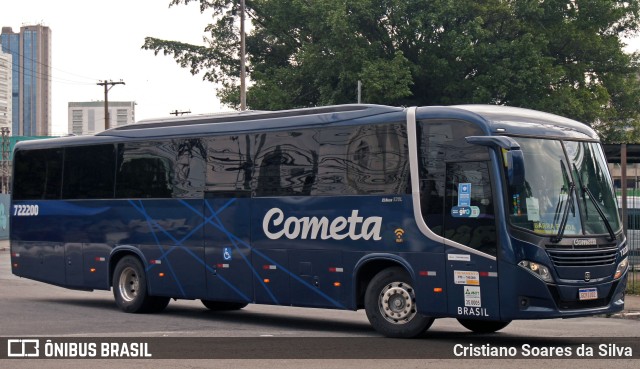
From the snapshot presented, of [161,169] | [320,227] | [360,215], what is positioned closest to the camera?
[360,215]

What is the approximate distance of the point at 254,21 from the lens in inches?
1998

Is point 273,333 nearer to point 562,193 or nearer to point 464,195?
point 464,195

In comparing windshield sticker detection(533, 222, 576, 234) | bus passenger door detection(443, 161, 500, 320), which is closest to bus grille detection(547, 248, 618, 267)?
windshield sticker detection(533, 222, 576, 234)

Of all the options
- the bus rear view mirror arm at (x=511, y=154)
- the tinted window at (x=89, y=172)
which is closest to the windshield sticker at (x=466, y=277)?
the bus rear view mirror arm at (x=511, y=154)

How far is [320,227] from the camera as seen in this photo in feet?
51.1

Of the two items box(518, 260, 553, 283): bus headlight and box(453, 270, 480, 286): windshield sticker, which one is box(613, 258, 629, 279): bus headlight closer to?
box(518, 260, 553, 283): bus headlight

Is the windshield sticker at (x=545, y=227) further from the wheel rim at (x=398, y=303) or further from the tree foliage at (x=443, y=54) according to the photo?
the tree foliage at (x=443, y=54)

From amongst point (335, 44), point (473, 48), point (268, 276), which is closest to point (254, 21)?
point (335, 44)

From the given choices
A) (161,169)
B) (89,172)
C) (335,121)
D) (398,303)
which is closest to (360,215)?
(398,303)

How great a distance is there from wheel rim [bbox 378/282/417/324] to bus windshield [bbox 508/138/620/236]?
77.5 inches

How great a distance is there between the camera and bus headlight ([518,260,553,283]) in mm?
13086

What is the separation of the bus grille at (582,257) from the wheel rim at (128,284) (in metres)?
8.70

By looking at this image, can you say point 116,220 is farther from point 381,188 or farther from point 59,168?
point 381,188

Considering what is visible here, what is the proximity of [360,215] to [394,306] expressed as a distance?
142 centimetres
